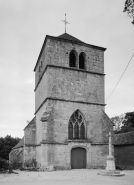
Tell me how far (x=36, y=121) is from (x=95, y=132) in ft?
21.9

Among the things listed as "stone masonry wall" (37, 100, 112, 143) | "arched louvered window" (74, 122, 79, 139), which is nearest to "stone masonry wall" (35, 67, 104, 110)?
"stone masonry wall" (37, 100, 112, 143)

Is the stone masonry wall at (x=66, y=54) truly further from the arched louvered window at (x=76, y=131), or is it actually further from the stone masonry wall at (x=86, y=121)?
the arched louvered window at (x=76, y=131)

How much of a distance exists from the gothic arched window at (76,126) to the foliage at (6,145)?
25272 mm

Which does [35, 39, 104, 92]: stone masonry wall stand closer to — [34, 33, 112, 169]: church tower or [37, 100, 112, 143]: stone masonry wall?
[34, 33, 112, 169]: church tower

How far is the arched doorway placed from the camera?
60.2 feet

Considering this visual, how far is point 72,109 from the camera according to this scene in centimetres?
1912

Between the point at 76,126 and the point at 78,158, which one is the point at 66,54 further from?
the point at 78,158

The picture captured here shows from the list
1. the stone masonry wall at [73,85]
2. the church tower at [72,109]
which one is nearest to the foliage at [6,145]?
the church tower at [72,109]

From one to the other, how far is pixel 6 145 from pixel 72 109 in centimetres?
2640

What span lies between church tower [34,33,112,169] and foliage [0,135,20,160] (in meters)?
21.8

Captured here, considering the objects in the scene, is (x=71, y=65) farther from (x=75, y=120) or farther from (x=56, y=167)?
(x=56, y=167)

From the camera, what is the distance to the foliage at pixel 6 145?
132 ft

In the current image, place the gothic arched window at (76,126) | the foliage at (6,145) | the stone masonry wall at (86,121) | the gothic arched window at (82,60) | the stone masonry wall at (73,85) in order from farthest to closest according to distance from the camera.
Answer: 1. the foliage at (6,145)
2. the gothic arched window at (82,60)
3. the stone masonry wall at (73,85)
4. the gothic arched window at (76,126)
5. the stone masonry wall at (86,121)

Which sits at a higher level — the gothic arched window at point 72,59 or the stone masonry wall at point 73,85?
the gothic arched window at point 72,59
